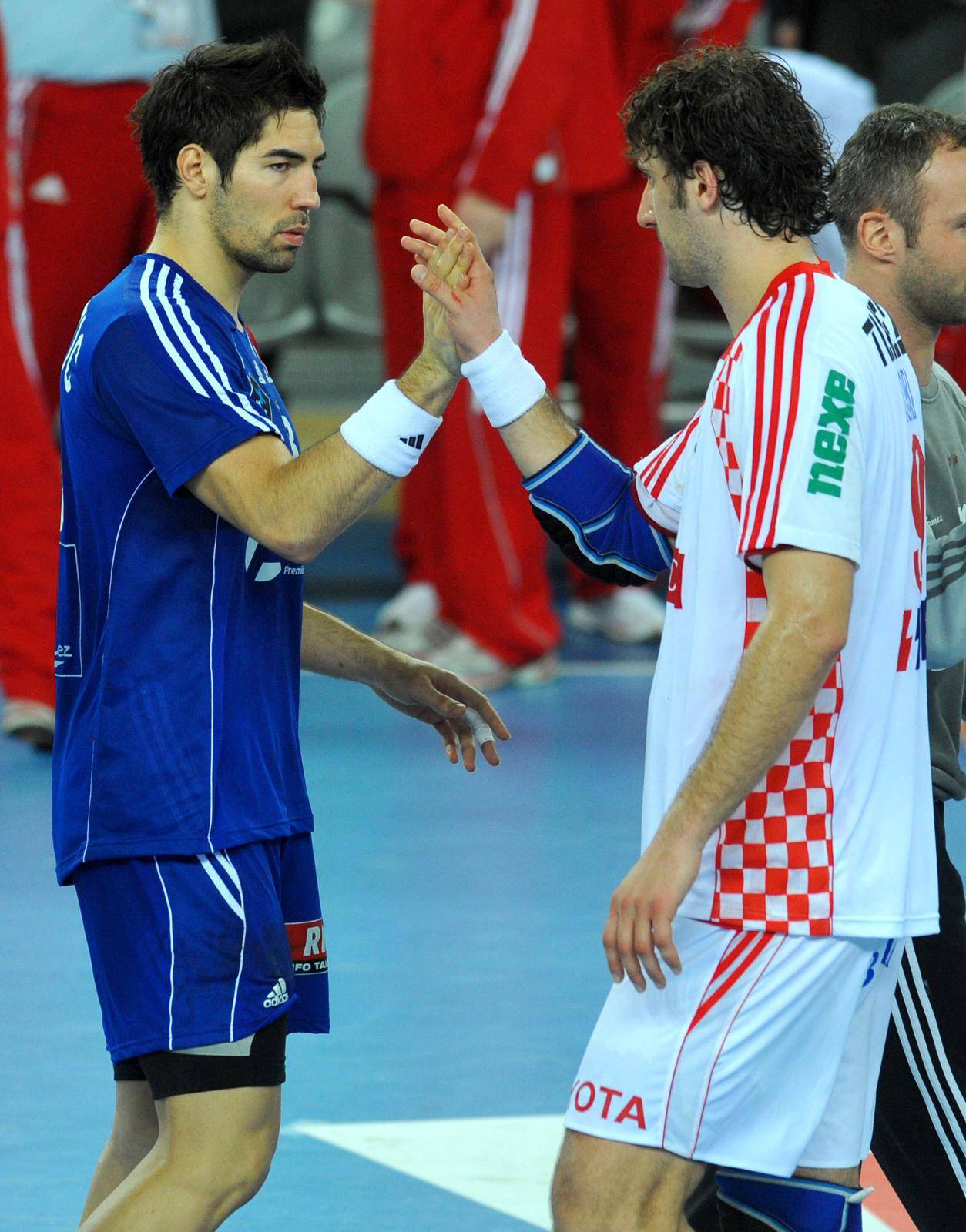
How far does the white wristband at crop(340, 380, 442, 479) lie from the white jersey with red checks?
0.36 m

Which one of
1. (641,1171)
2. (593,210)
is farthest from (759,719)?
(593,210)

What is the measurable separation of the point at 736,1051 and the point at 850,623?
0.49 m

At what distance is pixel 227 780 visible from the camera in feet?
8.86

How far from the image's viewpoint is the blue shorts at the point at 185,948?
2.65m

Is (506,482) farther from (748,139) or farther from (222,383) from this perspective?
(748,139)

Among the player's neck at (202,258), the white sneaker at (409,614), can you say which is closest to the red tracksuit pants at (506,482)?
the white sneaker at (409,614)

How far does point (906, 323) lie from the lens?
9.61 feet

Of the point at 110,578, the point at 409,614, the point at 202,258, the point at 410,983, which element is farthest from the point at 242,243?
the point at 409,614

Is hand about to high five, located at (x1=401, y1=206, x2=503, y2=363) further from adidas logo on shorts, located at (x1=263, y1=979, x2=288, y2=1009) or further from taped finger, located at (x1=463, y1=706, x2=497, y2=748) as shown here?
adidas logo on shorts, located at (x1=263, y1=979, x2=288, y2=1009)

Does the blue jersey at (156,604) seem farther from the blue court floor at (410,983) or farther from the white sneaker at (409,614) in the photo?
the white sneaker at (409,614)

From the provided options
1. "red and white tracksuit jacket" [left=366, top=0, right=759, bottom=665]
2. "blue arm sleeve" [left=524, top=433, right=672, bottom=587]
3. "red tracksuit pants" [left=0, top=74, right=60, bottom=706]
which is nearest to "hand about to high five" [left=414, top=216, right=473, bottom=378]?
"blue arm sleeve" [left=524, top=433, right=672, bottom=587]

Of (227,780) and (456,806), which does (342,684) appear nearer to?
(456,806)

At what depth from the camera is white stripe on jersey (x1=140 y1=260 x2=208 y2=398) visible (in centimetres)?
265

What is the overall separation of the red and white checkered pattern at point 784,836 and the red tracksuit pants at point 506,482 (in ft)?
15.6
